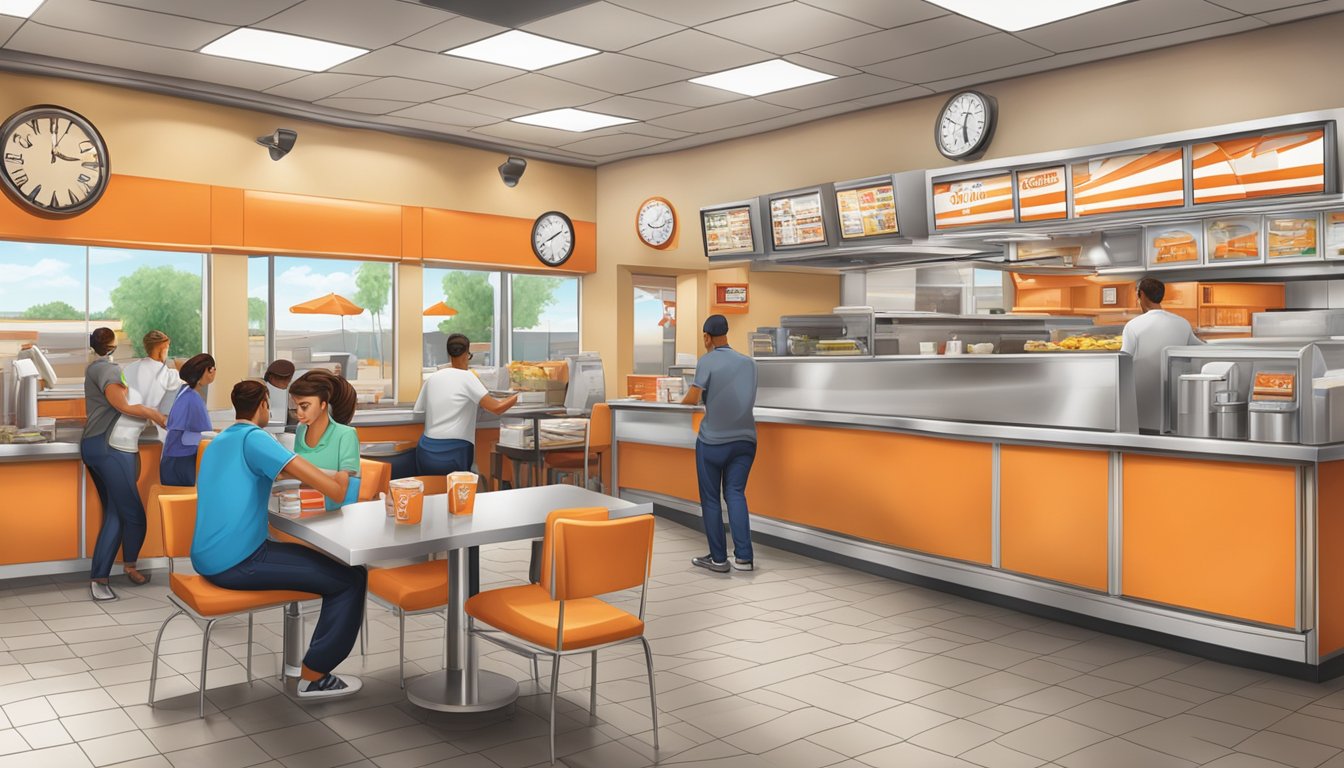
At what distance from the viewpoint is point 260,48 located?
6.58 m

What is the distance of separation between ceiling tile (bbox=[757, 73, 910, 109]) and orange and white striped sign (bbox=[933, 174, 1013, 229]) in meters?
0.94

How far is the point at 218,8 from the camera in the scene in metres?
5.70

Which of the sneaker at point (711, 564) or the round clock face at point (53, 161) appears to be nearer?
the sneaker at point (711, 564)

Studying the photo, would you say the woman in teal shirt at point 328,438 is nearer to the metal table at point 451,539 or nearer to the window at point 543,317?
the metal table at point 451,539

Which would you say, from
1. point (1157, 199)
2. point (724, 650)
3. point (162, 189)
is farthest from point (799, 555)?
point (162, 189)

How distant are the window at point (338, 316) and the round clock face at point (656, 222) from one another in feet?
8.24

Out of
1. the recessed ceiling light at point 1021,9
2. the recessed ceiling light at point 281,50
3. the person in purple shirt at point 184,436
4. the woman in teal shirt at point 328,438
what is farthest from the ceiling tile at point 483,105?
the woman in teal shirt at point 328,438

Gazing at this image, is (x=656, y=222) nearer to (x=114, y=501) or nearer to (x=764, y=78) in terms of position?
(x=764, y=78)

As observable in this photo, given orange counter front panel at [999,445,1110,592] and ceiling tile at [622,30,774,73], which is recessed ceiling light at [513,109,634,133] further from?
orange counter front panel at [999,445,1110,592]

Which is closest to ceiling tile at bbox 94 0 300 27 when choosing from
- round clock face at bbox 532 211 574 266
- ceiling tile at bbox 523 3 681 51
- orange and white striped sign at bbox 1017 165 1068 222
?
ceiling tile at bbox 523 3 681 51

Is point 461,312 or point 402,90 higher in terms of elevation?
point 402,90

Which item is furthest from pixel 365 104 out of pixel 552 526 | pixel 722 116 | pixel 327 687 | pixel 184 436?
pixel 552 526

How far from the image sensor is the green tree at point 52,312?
7.31 meters

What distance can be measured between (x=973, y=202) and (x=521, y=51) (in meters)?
3.24
